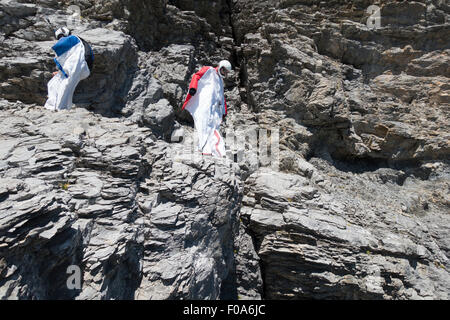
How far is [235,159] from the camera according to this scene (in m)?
7.80

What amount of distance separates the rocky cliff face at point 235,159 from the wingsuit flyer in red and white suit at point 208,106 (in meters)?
0.60

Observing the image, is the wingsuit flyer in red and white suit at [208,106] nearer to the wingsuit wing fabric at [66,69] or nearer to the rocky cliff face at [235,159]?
the rocky cliff face at [235,159]

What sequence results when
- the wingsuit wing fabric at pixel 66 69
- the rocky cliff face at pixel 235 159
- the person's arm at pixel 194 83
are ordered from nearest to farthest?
the rocky cliff face at pixel 235 159, the wingsuit wing fabric at pixel 66 69, the person's arm at pixel 194 83

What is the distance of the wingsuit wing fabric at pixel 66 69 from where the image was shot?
6.15 m

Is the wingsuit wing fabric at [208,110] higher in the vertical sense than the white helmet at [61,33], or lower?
lower

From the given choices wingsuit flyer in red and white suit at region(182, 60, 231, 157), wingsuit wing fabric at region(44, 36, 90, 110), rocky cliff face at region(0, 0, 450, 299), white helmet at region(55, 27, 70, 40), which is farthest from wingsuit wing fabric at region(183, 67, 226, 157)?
white helmet at region(55, 27, 70, 40)

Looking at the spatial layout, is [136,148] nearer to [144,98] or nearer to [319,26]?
[144,98]

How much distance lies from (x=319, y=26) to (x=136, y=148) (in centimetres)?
720

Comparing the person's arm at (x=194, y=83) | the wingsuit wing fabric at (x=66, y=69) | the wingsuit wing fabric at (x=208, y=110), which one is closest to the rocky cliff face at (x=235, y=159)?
the wingsuit wing fabric at (x=66, y=69)

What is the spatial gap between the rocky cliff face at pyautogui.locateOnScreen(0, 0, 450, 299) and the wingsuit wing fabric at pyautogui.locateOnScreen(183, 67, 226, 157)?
579 mm

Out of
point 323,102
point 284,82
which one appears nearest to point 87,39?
point 284,82

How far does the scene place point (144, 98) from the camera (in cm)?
739

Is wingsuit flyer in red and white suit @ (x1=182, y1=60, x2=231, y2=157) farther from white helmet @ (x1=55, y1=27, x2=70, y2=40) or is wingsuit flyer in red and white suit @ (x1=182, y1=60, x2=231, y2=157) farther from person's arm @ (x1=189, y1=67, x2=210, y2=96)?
white helmet @ (x1=55, y1=27, x2=70, y2=40)

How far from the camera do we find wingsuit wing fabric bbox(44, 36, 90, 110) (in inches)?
242
